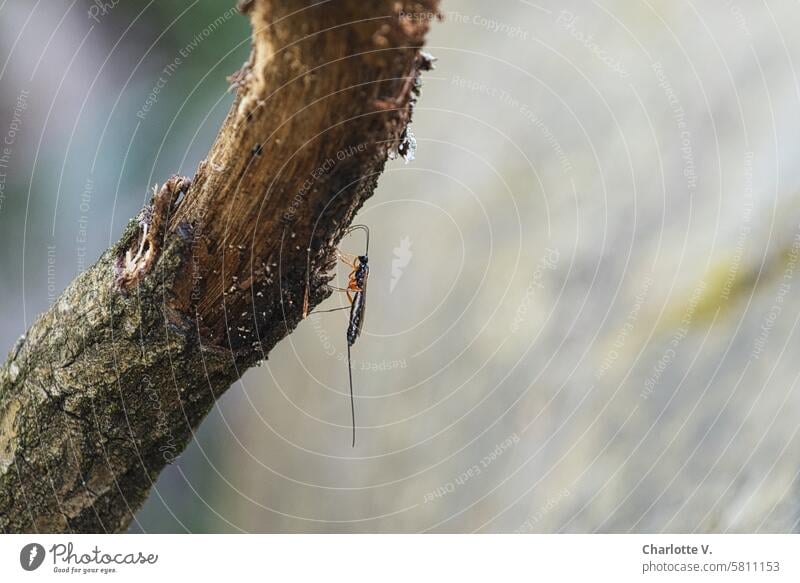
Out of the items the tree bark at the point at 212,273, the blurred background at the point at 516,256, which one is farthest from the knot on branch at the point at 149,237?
the blurred background at the point at 516,256

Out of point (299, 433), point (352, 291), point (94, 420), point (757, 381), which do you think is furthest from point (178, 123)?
point (757, 381)
